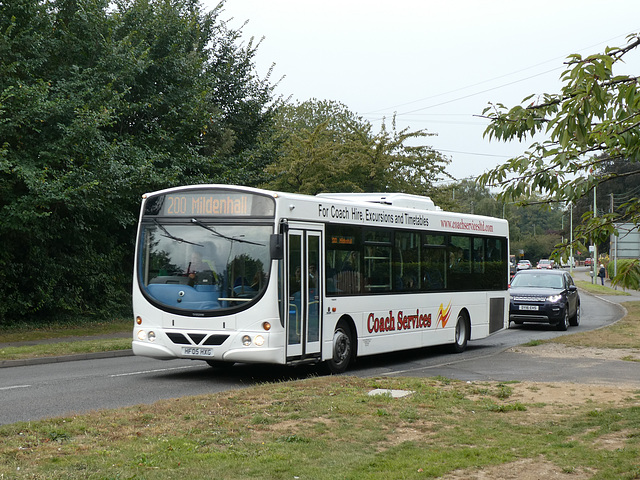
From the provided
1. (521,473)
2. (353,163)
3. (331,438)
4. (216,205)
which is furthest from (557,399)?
(353,163)

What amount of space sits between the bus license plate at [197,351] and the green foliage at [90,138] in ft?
28.9

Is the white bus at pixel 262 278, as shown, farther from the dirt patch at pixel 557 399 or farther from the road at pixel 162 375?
the dirt patch at pixel 557 399

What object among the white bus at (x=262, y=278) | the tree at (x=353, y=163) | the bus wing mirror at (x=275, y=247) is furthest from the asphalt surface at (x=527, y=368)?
the tree at (x=353, y=163)

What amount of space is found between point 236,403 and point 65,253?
57.7ft

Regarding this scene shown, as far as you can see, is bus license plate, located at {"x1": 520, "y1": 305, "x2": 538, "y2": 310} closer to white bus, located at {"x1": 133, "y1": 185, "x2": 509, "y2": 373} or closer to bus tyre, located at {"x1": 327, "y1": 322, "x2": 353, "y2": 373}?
white bus, located at {"x1": 133, "y1": 185, "x2": 509, "y2": 373}

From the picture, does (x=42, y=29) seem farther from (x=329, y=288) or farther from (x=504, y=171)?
(x=504, y=171)

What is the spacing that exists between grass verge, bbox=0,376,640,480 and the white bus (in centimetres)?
225

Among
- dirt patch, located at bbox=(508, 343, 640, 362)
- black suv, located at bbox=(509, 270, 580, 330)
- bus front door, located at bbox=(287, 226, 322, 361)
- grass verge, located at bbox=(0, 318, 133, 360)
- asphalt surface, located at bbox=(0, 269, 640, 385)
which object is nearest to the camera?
bus front door, located at bbox=(287, 226, 322, 361)

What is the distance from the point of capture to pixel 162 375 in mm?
13852

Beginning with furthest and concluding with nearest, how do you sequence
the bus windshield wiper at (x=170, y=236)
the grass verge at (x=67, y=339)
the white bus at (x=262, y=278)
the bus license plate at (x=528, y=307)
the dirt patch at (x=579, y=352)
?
the bus license plate at (x=528, y=307)
the grass verge at (x=67, y=339)
the dirt patch at (x=579, y=352)
the bus windshield wiper at (x=170, y=236)
the white bus at (x=262, y=278)

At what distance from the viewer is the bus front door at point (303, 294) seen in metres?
12.8

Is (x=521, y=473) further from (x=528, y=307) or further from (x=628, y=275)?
(x=528, y=307)

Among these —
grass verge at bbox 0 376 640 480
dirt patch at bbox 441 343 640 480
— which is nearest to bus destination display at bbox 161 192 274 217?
grass verge at bbox 0 376 640 480

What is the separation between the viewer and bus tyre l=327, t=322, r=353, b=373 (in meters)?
13.9
